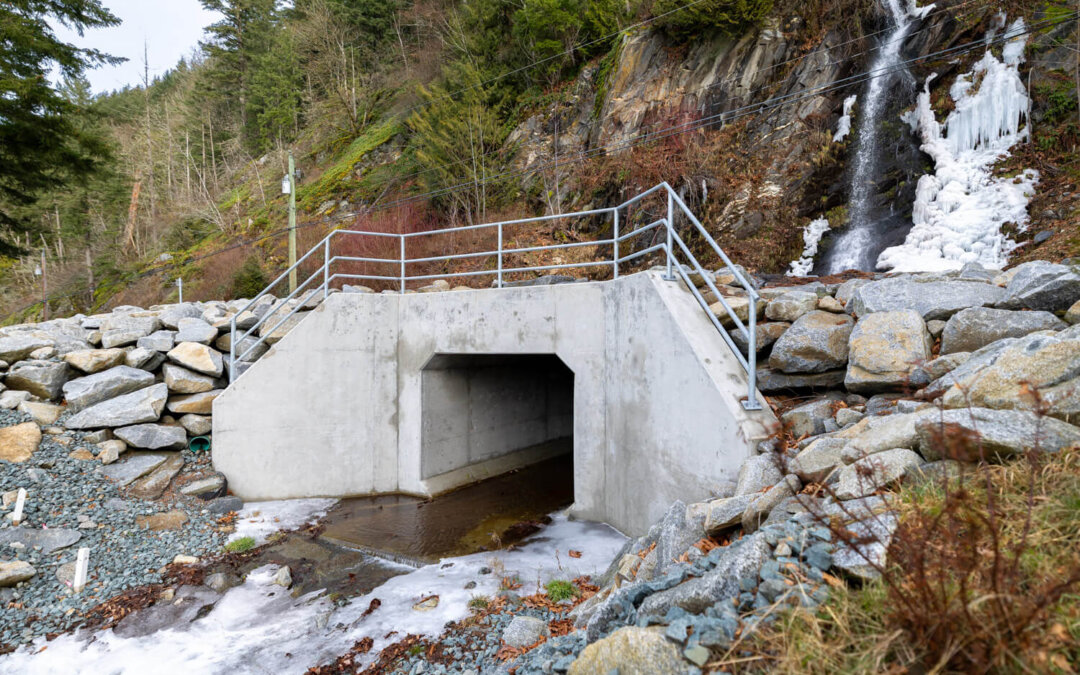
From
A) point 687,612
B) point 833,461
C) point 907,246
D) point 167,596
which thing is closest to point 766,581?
point 687,612

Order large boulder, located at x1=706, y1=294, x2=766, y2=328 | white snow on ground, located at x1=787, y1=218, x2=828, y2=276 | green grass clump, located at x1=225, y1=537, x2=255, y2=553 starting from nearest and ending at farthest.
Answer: large boulder, located at x1=706, y1=294, x2=766, y2=328 < green grass clump, located at x1=225, y1=537, x2=255, y2=553 < white snow on ground, located at x1=787, y1=218, x2=828, y2=276

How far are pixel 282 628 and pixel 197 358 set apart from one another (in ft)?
16.7

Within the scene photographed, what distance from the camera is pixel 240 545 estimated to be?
6.71 meters

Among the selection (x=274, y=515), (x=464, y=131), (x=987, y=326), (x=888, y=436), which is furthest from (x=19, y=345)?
(x=464, y=131)

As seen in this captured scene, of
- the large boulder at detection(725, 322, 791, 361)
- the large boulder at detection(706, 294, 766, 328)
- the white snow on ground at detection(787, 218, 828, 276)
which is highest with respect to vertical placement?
the white snow on ground at detection(787, 218, 828, 276)

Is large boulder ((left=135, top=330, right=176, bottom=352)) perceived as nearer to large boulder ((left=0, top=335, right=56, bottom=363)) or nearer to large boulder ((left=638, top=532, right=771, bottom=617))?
large boulder ((left=0, top=335, right=56, bottom=363))

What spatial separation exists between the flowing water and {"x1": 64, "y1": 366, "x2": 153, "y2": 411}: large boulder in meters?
12.1

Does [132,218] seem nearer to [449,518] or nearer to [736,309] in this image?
[449,518]

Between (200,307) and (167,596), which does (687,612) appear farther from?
(200,307)

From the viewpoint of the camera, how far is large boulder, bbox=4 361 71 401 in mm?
7926

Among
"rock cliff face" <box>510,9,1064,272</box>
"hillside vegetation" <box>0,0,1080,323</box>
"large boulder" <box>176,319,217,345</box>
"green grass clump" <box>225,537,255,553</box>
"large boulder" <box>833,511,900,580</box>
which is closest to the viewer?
"large boulder" <box>833,511,900,580</box>

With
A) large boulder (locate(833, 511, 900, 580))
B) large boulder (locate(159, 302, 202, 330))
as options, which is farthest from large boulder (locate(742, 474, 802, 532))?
large boulder (locate(159, 302, 202, 330))

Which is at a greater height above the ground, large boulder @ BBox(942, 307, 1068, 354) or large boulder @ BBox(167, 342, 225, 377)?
large boulder @ BBox(942, 307, 1068, 354)

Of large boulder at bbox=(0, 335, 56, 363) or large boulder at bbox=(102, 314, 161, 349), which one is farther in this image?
large boulder at bbox=(102, 314, 161, 349)
